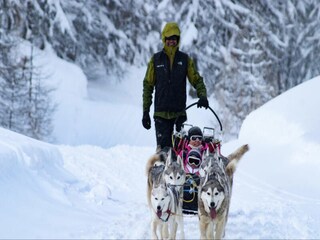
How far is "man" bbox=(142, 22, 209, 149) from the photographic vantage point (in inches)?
221

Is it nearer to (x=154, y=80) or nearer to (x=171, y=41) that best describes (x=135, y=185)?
(x=154, y=80)

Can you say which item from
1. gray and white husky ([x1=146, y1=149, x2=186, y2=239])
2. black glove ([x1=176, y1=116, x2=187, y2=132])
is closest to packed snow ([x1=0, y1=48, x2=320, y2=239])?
gray and white husky ([x1=146, y1=149, x2=186, y2=239])

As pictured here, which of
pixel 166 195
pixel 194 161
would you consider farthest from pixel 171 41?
pixel 166 195

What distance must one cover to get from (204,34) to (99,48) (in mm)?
4996

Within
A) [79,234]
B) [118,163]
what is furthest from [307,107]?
[79,234]

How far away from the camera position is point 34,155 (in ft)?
24.7

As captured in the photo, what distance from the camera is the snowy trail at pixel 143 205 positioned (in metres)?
5.59

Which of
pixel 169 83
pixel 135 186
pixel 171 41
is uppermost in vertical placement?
pixel 171 41

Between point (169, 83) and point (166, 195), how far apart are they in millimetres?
1389

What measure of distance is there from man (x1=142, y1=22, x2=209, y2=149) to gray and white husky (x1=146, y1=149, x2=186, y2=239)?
51 cm

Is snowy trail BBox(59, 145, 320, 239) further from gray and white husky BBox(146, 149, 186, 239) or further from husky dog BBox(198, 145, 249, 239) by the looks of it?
husky dog BBox(198, 145, 249, 239)

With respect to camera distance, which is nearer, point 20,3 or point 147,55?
point 20,3

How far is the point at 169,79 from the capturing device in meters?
5.65

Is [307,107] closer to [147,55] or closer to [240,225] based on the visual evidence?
[240,225]
